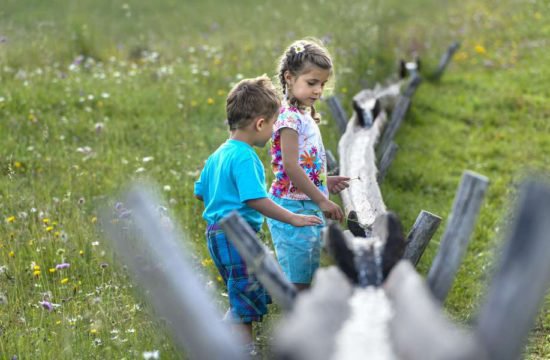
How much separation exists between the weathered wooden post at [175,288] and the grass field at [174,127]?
1.31m

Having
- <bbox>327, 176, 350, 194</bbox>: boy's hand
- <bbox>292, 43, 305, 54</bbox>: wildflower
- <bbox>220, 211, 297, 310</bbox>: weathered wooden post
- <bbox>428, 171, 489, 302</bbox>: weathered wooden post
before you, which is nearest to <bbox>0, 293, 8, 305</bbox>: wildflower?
<bbox>327, 176, 350, 194</bbox>: boy's hand

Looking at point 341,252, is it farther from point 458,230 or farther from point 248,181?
point 248,181

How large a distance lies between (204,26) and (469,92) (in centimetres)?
532

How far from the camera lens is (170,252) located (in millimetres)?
2156

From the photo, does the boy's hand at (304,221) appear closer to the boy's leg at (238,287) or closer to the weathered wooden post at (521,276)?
the boy's leg at (238,287)

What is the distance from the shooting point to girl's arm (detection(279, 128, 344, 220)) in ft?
12.4

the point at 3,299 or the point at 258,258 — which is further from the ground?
the point at 258,258

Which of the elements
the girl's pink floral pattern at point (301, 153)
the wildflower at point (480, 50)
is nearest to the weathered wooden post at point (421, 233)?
the girl's pink floral pattern at point (301, 153)

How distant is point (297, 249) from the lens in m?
3.87

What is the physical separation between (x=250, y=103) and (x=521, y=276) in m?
1.95

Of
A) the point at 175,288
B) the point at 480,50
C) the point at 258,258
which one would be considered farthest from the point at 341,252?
the point at 480,50

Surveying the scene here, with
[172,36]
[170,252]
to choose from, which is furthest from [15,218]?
[172,36]

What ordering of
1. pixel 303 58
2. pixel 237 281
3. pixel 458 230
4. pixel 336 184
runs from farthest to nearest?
pixel 336 184
pixel 303 58
pixel 237 281
pixel 458 230

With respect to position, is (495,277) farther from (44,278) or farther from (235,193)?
(44,278)
